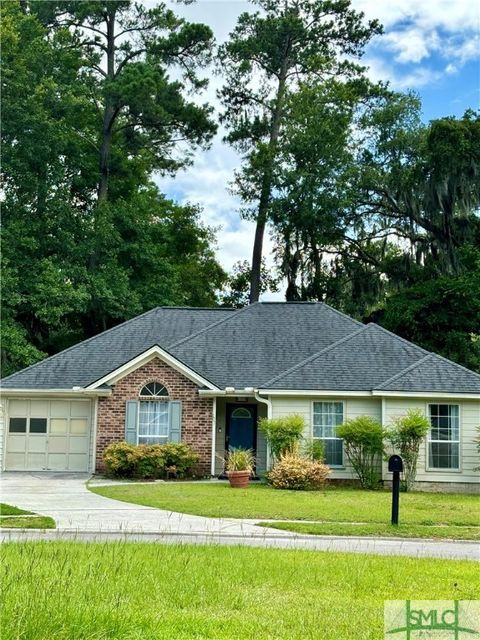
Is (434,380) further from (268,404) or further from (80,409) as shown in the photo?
(80,409)

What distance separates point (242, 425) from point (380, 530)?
476 inches

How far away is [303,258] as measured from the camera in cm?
3953

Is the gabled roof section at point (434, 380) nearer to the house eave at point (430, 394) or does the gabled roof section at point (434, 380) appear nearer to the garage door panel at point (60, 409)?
the house eave at point (430, 394)

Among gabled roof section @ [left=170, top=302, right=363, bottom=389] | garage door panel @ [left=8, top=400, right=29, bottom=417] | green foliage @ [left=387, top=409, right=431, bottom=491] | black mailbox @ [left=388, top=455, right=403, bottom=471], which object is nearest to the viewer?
black mailbox @ [left=388, top=455, right=403, bottom=471]

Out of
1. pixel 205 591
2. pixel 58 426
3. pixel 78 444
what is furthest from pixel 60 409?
pixel 205 591

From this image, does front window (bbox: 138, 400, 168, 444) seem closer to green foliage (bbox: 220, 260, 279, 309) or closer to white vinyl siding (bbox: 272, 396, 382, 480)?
white vinyl siding (bbox: 272, 396, 382, 480)

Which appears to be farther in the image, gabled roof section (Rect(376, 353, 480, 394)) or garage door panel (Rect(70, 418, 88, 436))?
garage door panel (Rect(70, 418, 88, 436))

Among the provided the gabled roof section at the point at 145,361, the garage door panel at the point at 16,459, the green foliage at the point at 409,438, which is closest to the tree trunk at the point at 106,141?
the garage door panel at the point at 16,459

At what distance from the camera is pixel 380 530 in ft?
39.5

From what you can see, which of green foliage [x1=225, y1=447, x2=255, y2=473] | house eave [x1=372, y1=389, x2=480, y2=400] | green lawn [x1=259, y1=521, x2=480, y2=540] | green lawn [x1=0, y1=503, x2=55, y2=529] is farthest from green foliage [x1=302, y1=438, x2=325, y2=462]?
green lawn [x1=0, y1=503, x2=55, y2=529]

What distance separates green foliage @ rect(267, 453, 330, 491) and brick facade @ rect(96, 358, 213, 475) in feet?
11.2

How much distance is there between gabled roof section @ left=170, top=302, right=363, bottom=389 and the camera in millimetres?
24312

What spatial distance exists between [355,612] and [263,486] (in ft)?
47.1

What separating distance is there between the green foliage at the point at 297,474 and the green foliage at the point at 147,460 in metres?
3.04
